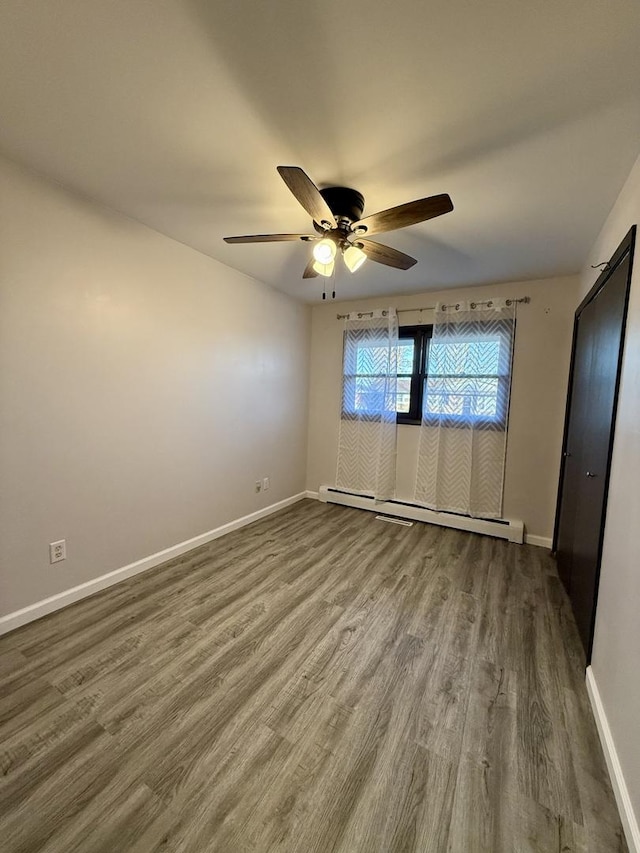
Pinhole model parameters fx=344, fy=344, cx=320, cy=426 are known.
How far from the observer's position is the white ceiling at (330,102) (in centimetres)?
103

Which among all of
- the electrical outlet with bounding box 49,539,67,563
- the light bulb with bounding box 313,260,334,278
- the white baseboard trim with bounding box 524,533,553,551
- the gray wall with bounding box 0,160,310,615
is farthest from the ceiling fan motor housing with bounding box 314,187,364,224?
the white baseboard trim with bounding box 524,533,553,551

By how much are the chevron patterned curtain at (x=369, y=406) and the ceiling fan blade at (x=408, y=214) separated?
2.08m

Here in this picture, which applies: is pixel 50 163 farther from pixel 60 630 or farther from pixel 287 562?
pixel 287 562

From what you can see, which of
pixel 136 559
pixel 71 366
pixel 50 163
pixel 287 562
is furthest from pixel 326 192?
pixel 136 559

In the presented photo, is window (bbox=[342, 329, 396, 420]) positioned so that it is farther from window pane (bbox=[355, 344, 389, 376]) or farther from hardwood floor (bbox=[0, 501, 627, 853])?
hardwood floor (bbox=[0, 501, 627, 853])

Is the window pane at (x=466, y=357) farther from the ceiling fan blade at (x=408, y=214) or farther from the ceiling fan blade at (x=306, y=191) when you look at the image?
the ceiling fan blade at (x=306, y=191)

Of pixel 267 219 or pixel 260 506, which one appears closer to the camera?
pixel 267 219

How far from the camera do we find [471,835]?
3.51 feet

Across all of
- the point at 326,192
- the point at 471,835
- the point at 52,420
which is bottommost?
the point at 471,835

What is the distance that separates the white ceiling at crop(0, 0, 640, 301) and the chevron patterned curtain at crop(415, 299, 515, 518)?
1219 millimetres

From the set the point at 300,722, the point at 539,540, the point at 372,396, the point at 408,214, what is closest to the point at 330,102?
the point at 408,214

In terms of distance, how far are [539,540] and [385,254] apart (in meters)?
2.92

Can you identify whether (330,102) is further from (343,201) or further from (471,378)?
(471,378)

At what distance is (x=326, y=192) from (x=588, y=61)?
3.62ft
